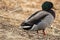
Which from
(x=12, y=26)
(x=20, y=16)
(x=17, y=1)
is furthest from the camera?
(x=17, y=1)

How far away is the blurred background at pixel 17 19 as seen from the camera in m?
7.46

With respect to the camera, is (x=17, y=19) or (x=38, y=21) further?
(x=17, y=19)

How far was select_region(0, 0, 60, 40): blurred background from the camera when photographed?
24.5 ft

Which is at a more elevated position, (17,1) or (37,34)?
(17,1)

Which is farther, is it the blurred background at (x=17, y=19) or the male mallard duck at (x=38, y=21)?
the blurred background at (x=17, y=19)

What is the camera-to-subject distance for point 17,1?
11211mm

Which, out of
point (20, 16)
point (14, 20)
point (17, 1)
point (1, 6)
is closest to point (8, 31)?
point (14, 20)

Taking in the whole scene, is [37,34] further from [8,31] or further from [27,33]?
[8,31]

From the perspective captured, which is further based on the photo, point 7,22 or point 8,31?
point 7,22

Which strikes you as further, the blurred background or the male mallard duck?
the blurred background

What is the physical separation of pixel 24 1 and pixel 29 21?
4.24m

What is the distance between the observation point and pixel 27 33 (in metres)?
7.65

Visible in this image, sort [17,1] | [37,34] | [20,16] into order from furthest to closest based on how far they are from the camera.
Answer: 1. [17,1]
2. [20,16]
3. [37,34]

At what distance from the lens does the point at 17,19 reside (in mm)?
9070
